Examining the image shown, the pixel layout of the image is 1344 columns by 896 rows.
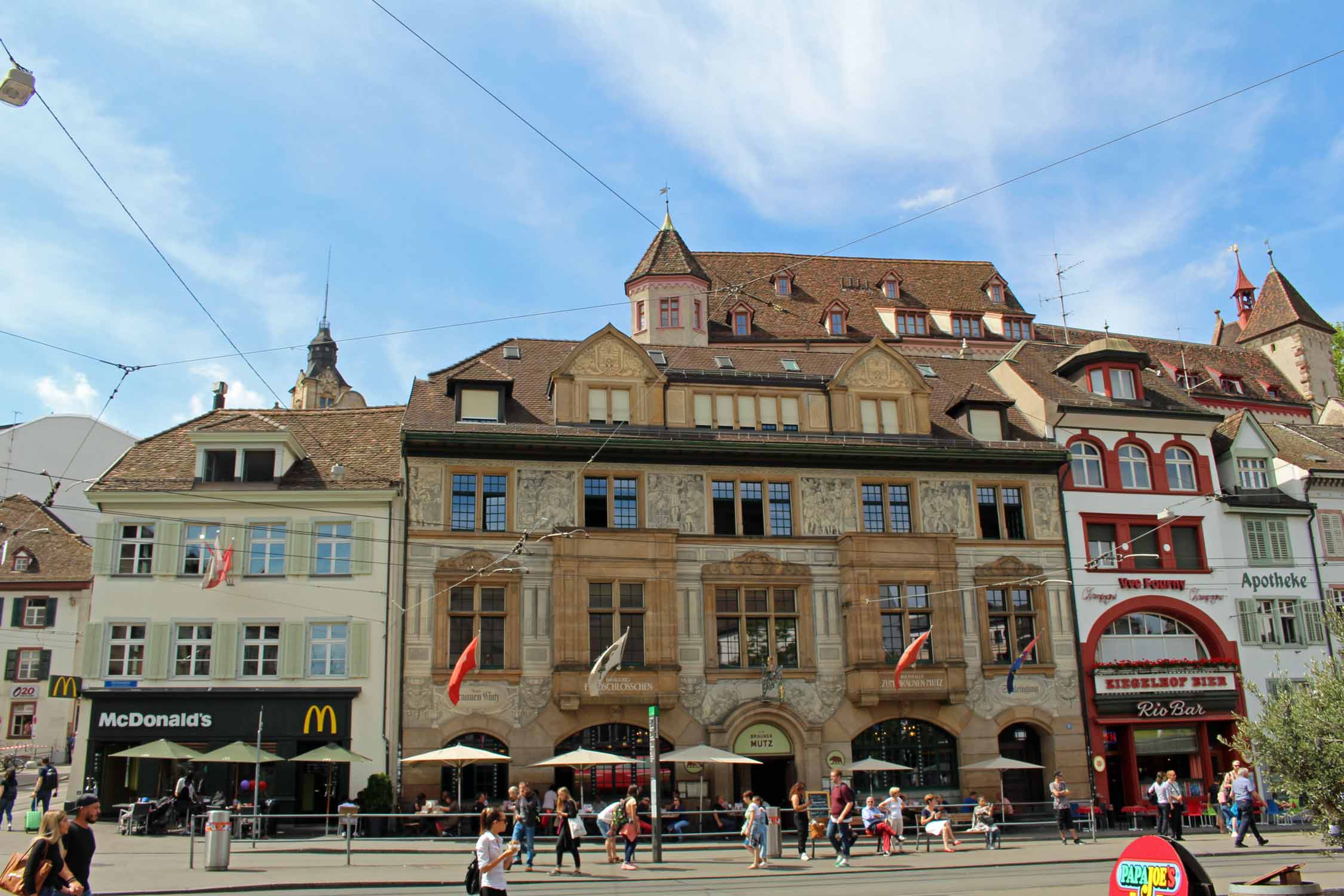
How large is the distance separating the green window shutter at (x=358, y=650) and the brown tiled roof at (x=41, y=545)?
23.6 m

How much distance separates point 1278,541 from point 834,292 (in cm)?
3418

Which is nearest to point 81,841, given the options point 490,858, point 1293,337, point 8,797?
point 490,858

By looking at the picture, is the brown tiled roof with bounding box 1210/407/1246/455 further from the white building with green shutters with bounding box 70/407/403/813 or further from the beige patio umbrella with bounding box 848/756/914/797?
the white building with green shutters with bounding box 70/407/403/813

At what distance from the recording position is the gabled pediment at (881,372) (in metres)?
40.2

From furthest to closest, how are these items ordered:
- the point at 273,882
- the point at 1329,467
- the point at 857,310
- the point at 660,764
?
the point at 857,310, the point at 1329,467, the point at 660,764, the point at 273,882

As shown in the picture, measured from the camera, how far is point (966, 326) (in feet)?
237

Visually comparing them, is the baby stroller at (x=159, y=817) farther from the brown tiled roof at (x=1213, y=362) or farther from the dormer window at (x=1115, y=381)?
the brown tiled roof at (x=1213, y=362)

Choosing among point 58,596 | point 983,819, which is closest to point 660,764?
point 983,819

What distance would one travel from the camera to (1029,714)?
37.7 m

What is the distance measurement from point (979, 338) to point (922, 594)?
121 ft

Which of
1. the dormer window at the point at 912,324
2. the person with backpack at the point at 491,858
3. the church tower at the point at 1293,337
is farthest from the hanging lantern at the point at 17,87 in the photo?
the church tower at the point at 1293,337

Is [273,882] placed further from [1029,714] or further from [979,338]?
[979,338]

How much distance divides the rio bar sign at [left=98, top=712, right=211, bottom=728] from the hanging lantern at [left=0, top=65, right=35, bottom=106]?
21.5 meters

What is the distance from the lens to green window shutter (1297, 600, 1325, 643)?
41469 millimetres
